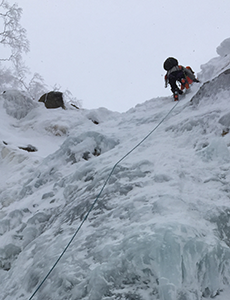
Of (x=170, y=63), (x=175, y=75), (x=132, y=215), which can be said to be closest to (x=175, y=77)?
(x=175, y=75)

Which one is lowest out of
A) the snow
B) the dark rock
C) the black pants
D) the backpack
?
the snow

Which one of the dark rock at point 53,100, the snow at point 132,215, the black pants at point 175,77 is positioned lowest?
the snow at point 132,215

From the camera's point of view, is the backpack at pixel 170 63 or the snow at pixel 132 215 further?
the backpack at pixel 170 63

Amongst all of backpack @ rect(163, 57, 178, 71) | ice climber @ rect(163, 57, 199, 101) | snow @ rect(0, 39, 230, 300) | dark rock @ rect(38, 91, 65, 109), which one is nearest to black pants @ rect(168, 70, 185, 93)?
ice climber @ rect(163, 57, 199, 101)

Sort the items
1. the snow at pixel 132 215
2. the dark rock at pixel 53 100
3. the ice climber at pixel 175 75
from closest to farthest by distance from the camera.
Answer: the snow at pixel 132 215 < the ice climber at pixel 175 75 < the dark rock at pixel 53 100

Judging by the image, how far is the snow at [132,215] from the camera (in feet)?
6.81

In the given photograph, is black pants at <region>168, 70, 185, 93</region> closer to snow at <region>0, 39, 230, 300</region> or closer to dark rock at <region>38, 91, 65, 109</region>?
snow at <region>0, 39, 230, 300</region>

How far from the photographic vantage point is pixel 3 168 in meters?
6.45

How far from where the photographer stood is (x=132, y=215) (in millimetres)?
2637

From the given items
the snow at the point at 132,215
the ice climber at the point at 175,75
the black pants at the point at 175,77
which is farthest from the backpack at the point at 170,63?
the snow at the point at 132,215

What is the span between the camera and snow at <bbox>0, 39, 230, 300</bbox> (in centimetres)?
207

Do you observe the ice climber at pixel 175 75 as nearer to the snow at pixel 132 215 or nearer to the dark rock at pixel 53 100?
the snow at pixel 132 215

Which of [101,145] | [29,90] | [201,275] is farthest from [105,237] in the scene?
[29,90]

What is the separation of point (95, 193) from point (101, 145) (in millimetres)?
2047
